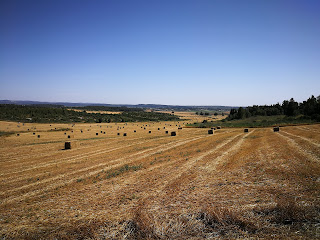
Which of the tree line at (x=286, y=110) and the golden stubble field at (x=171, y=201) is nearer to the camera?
the golden stubble field at (x=171, y=201)

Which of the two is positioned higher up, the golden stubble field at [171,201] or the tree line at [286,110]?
the tree line at [286,110]

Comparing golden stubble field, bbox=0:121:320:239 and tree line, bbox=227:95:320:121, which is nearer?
golden stubble field, bbox=0:121:320:239

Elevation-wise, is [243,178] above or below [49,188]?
above

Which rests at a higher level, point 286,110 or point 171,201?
point 286,110

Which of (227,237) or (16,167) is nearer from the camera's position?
(227,237)

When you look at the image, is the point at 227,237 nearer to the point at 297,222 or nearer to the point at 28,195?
the point at 297,222

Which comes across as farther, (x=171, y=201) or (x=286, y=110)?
(x=286, y=110)

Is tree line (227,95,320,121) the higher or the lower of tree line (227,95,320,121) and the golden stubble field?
the higher

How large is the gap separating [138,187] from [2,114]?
120 m

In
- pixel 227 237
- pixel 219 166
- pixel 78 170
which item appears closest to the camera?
pixel 227 237

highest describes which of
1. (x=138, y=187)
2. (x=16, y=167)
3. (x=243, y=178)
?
(x=243, y=178)

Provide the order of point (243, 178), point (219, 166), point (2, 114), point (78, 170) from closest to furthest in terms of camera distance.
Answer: point (243, 178) < point (219, 166) < point (78, 170) < point (2, 114)

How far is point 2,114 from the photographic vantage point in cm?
9838

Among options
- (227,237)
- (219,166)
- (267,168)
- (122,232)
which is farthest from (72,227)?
(267,168)
